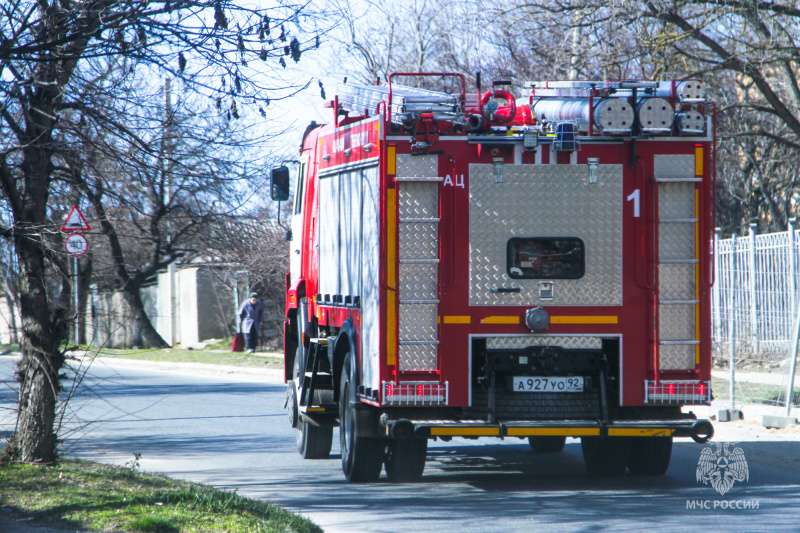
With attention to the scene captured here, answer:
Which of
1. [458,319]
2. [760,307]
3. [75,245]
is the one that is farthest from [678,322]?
[760,307]

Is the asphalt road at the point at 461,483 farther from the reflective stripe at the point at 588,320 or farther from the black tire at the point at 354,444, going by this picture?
the reflective stripe at the point at 588,320

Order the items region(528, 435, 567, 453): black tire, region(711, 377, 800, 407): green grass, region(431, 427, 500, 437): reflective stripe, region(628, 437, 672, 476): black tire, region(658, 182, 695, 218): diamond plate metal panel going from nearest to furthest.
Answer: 1. region(431, 427, 500, 437): reflective stripe
2. region(658, 182, 695, 218): diamond plate metal panel
3. region(628, 437, 672, 476): black tire
4. region(528, 435, 567, 453): black tire
5. region(711, 377, 800, 407): green grass

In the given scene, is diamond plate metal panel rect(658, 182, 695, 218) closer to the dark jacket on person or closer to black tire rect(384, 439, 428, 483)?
black tire rect(384, 439, 428, 483)

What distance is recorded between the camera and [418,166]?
7.87 m

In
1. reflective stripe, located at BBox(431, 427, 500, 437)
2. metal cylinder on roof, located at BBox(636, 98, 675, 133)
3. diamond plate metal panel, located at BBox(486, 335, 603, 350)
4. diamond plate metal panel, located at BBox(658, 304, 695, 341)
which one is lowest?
reflective stripe, located at BBox(431, 427, 500, 437)

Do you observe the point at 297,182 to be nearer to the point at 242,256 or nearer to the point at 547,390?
the point at 547,390

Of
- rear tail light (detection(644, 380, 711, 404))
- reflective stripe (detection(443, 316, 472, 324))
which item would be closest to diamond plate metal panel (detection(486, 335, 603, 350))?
reflective stripe (detection(443, 316, 472, 324))

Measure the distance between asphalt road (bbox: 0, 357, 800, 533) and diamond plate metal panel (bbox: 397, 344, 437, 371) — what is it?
1070 mm

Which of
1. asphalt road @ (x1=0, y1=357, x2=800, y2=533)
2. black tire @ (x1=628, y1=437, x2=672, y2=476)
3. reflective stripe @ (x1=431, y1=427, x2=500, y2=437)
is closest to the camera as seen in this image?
asphalt road @ (x1=0, y1=357, x2=800, y2=533)

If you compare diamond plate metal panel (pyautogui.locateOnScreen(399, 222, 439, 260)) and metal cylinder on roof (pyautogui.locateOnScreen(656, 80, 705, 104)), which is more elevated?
metal cylinder on roof (pyautogui.locateOnScreen(656, 80, 705, 104))

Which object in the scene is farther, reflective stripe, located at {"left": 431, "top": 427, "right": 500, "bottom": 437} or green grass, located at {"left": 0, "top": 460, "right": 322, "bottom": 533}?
reflective stripe, located at {"left": 431, "top": 427, "right": 500, "bottom": 437}

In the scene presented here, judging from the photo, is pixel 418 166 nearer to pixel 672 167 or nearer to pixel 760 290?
pixel 672 167

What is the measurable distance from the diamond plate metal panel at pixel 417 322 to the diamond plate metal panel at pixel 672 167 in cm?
215

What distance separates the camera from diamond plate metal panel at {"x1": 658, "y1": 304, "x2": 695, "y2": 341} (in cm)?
797
